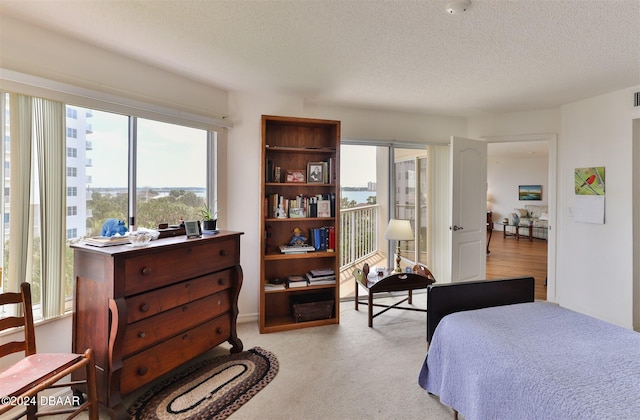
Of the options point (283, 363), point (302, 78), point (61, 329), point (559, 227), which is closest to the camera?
point (61, 329)

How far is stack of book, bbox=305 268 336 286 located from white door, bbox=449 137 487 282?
1.44 m

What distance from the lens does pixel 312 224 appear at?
125 inches

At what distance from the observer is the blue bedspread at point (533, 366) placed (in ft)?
3.58

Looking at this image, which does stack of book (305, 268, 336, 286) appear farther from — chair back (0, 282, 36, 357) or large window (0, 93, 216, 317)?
chair back (0, 282, 36, 357)

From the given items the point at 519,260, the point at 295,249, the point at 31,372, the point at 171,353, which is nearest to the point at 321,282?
the point at 295,249

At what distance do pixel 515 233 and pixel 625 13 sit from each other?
26.8ft

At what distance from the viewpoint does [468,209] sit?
352cm

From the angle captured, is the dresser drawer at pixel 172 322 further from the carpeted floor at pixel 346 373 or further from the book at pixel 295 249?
the book at pixel 295 249

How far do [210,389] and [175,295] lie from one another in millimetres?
654

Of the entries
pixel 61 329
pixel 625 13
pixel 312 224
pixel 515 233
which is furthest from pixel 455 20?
pixel 515 233

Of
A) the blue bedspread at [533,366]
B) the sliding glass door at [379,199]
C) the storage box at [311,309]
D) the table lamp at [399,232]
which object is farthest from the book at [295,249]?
the blue bedspread at [533,366]

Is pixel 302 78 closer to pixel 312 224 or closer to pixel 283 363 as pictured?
pixel 312 224

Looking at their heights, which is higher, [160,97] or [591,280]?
[160,97]

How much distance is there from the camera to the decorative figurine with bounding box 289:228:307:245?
3.03 metres
